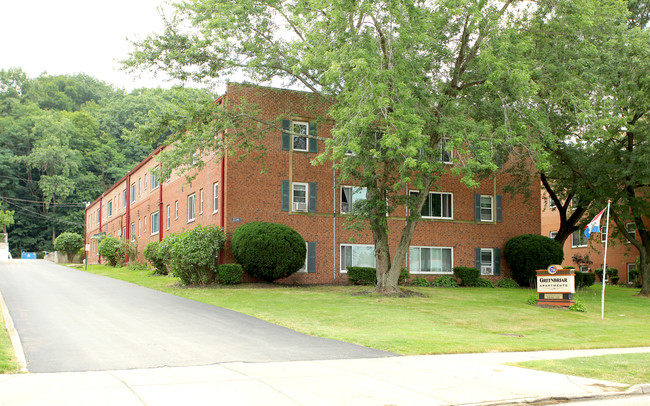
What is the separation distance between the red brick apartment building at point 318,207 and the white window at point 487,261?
55 millimetres

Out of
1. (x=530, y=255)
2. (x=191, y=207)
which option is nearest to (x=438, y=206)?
(x=530, y=255)

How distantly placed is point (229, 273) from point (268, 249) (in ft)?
6.80

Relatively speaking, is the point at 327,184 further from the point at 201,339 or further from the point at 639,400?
the point at 639,400

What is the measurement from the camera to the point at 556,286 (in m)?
22.8

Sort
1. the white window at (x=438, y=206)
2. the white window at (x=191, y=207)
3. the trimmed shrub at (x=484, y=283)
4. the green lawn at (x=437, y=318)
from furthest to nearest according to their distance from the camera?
1. the white window at (x=191, y=207)
2. the white window at (x=438, y=206)
3. the trimmed shrub at (x=484, y=283)
4. the green lawn at (x=437, y=318)

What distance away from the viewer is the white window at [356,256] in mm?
30719

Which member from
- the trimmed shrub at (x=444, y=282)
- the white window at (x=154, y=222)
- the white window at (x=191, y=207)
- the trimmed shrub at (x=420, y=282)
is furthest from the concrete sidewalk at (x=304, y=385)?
the white window at (x=154, y=222)

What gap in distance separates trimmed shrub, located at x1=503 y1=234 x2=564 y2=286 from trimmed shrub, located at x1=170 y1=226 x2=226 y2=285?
1604cm

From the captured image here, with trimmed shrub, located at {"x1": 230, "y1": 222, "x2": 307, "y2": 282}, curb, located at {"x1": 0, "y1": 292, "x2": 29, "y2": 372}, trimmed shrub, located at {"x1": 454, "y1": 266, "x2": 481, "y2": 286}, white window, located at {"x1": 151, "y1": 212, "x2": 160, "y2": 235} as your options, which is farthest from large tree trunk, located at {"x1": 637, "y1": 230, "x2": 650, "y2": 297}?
white window, located at {"x1": 151, "y1": 212, "x2": 160, "y2": 235}

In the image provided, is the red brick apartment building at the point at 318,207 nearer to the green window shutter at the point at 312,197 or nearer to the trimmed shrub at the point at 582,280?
the green window shutter at the point at 312,197

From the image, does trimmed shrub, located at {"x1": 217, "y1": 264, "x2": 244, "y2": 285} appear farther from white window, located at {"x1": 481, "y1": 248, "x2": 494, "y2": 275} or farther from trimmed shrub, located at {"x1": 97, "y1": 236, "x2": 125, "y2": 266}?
trimmed shrub, located at {"x1": 97, "y1": 236, "x2": 125, "y2": 266}

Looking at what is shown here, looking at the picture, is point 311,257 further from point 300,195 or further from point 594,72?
point 594,72

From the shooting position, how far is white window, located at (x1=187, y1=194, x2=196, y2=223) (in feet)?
111

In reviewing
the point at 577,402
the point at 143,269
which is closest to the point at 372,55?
the point at 577,402
